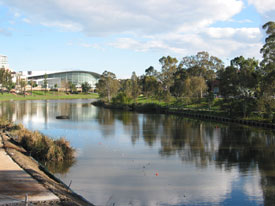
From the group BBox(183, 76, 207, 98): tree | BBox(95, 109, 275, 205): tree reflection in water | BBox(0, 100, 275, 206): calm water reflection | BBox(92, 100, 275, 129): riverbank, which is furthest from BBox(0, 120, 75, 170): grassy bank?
BBox(183, 76, 207, 98): tree

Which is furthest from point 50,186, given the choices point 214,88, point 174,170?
point 214,88

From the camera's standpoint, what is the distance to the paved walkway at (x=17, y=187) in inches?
556

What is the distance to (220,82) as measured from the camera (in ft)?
268

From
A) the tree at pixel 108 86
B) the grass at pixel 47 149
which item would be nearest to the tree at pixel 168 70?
the tree at pixel 108 86

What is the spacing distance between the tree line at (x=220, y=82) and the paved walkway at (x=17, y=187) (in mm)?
42714

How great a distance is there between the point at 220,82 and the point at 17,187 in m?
71.9

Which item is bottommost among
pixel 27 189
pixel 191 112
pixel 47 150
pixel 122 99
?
pixel 27 189

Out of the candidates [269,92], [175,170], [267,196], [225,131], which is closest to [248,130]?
[225,131]

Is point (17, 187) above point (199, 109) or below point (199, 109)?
below

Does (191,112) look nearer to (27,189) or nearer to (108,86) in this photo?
(108,86)

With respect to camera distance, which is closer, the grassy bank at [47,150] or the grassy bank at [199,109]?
the grassy bank at [47,150]

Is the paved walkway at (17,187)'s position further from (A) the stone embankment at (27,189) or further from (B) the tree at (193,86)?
(B) the tree at (193,86)

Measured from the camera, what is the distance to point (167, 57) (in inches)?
4213

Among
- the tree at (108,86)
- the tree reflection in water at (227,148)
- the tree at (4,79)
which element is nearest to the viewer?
the tree reflection in water at (227,148)
